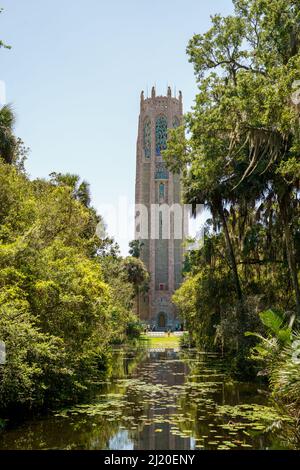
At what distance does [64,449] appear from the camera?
7750 mm

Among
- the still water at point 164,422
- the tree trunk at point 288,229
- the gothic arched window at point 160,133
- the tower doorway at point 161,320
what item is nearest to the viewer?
the still water at point 164,422

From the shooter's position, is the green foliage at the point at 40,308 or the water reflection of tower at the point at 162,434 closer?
the water reflection of tower at the point at 162,434

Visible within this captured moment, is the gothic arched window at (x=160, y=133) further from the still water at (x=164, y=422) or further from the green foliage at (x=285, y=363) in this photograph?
the green foliage at (x=285, y=363)

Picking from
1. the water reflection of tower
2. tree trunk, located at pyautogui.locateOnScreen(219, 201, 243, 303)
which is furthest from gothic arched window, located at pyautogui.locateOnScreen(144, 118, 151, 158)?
the water reflection of tower

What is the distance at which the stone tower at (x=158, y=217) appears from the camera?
7675 centimetres

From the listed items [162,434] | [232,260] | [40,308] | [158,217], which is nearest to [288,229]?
[232,260]

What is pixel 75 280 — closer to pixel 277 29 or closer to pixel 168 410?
pixel 168 410

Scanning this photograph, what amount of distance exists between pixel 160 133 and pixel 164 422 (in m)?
77.6

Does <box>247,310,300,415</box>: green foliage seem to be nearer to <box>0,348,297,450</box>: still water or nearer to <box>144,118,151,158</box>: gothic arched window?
<box>0,348,297,450</box>: still water

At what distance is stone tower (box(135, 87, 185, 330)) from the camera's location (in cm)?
7675

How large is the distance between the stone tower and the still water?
61.8 metres

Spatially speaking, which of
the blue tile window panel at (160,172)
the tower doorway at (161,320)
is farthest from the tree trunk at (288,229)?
the blue tile window panel at (160,172)

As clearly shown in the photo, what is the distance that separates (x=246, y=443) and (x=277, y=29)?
432 inches

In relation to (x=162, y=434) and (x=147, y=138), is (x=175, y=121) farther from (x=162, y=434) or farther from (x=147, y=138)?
(x=162, y=434)
